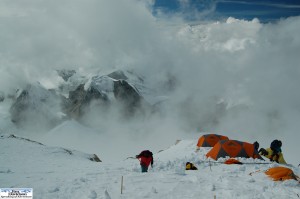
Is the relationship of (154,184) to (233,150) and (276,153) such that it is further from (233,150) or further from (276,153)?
(276,153)

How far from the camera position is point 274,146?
30.0 metres

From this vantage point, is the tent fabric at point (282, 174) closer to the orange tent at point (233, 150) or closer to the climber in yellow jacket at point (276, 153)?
the orange tent at point (233, 150)

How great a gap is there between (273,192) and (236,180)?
9.24 ft

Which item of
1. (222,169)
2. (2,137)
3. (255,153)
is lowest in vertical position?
(222,169)

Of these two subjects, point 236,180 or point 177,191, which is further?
point 236,180

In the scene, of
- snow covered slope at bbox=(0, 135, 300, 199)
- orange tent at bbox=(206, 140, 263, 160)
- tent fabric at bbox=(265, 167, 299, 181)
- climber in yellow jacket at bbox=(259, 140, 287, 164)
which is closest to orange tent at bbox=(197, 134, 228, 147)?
orange tent at bbox=(206, 140, 263, 160)

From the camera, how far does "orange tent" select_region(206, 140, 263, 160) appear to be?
29891 mm

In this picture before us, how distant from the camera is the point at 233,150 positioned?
3020 cm

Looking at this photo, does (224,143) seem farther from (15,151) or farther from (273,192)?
(15,151)

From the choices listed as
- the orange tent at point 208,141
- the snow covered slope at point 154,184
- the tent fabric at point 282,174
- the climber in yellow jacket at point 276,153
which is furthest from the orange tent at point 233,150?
the tent fabric at point 282,174

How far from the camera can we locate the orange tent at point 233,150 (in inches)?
1177

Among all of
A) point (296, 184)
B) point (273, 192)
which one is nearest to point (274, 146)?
point (296, 184)

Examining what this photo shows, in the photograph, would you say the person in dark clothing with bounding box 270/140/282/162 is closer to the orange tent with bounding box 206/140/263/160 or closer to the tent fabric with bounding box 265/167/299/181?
the orange tent with bounding box 206/140/263/160

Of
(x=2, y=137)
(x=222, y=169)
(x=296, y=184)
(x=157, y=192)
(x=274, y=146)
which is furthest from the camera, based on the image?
(x=2, y=137)
